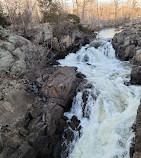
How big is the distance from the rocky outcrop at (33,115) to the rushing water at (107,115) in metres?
0.86

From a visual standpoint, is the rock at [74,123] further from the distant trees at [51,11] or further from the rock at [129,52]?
the distant trees at [51,11]

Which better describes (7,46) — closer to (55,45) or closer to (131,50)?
(55,45)

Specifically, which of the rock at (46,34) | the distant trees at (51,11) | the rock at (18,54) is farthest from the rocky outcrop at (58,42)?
the rock at (18,54)

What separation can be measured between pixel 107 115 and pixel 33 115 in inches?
132

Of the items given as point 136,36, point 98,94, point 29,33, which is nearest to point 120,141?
point 98,94

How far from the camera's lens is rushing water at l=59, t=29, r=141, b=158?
15.4 feet

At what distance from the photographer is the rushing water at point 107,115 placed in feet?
15.4

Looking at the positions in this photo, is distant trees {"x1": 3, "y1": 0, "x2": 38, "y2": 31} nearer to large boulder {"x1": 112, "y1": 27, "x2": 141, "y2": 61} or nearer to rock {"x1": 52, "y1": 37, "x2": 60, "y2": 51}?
rock {"x1": 52, "y1": 37, "x2": 60, "y2": 51}

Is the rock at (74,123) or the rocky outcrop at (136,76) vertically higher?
the rocky outcrop at (136,76)

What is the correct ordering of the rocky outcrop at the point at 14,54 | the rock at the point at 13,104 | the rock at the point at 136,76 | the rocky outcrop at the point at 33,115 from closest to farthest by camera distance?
the rocky outcrop at the point at 33,115, the rock at the point at 13,104, the rock at the point at 136,76, the rocky outcrop at the point at 14,54

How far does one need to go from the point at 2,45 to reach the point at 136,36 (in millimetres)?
11292

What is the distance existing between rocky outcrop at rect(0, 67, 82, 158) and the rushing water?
858 millimetres

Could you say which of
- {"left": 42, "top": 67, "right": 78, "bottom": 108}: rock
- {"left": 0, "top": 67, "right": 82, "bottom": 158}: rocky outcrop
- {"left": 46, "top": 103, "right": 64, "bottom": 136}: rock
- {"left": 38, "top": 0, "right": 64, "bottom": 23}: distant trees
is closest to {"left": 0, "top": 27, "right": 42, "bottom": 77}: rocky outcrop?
{"left": 0, "top": 67, "right": 82, "bottom": 158}: rocky outcrop

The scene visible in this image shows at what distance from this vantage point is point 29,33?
12.9 meters
